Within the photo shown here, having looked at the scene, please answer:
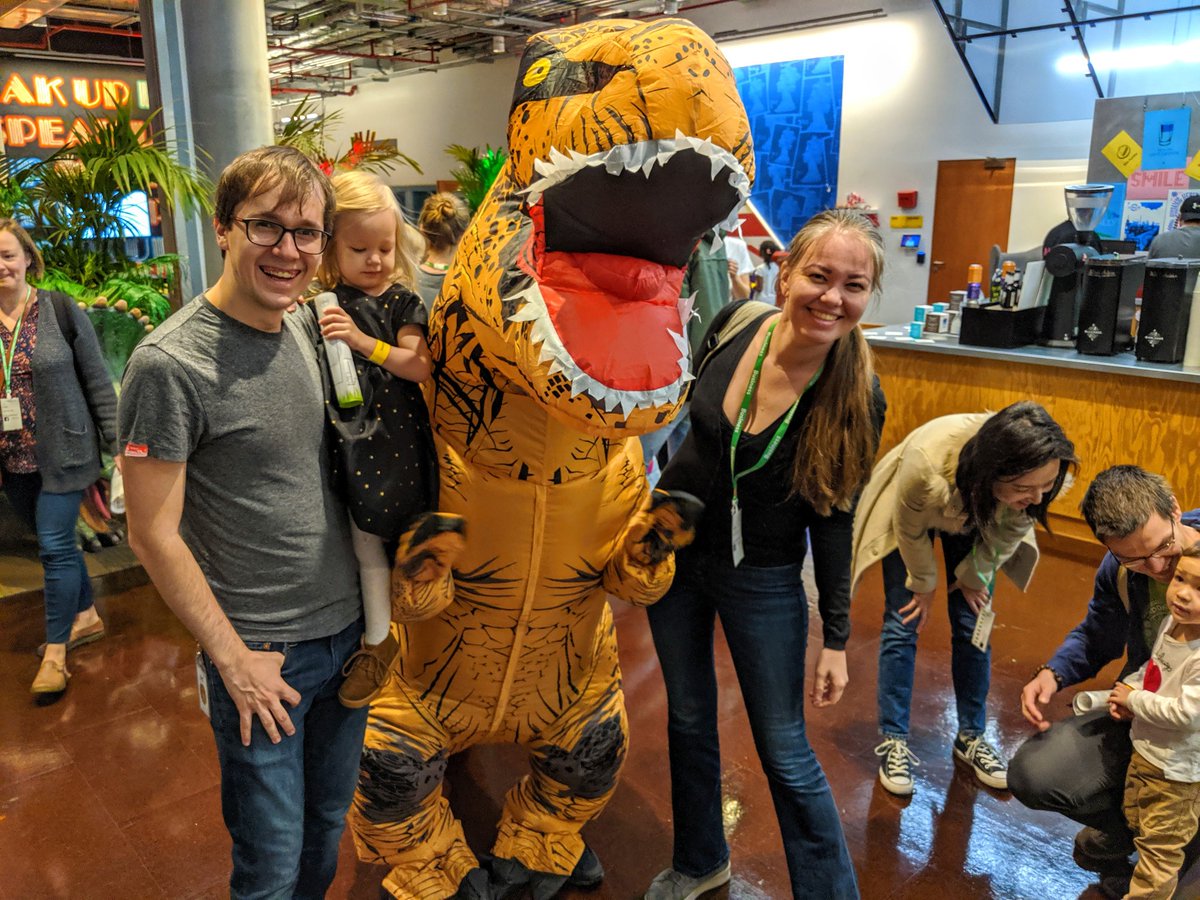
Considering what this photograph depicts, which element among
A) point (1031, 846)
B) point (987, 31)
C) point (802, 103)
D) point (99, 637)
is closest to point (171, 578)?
point (1031, 846)

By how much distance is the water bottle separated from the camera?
1.42 meters

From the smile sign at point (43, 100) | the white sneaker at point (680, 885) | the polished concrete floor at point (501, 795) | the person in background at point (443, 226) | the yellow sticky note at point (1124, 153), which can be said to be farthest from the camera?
the smile sign at point (43, 100)

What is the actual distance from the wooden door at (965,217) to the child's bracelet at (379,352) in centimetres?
704

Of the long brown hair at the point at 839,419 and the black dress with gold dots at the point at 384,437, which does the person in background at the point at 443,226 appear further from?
the long brown hair at the point at 839,419

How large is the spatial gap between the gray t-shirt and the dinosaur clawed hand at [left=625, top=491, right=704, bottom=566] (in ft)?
1.75

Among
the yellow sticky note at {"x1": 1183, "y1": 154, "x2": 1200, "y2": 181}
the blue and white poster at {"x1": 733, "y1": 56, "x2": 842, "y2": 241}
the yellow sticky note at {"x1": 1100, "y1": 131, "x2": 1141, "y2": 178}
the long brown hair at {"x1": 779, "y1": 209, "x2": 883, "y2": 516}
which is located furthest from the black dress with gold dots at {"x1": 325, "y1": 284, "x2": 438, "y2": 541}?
the blue and white poster at {"x1": 733, "y1": 56, "x2": 842, "y2": 241}

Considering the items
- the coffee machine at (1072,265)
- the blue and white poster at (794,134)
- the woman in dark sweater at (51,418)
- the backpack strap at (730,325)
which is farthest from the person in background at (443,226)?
the blue and white poster at (794,134)

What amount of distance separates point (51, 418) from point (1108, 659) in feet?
9.80

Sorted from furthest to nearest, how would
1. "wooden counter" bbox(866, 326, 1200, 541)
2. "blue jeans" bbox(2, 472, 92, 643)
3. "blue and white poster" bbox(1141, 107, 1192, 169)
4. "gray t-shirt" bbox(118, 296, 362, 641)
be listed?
1. "blue and white poster" bbox(1141, 107, 1192, 169)
2. "wooden counter" bbox(866, 326, 1200, 541)
3. "blue jeans" bbox(2, 472, 92, 643)
4. "gray t-shirt" bbox(118, 296, 362, 641)

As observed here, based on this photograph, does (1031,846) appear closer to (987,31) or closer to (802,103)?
(987,31)

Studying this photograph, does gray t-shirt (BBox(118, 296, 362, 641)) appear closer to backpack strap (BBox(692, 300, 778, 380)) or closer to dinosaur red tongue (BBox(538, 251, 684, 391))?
dinosaur red tongue (BBox(538, 251, 684, 391))

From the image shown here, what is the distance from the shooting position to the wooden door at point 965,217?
294 inches

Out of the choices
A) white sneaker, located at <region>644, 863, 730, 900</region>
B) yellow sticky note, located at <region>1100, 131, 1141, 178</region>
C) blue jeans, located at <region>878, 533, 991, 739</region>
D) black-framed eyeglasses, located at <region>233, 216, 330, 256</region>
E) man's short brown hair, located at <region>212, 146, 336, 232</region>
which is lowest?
white sneaker, located at <region>644, 863, 730, 900</region>

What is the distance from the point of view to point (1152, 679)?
1.88 m
